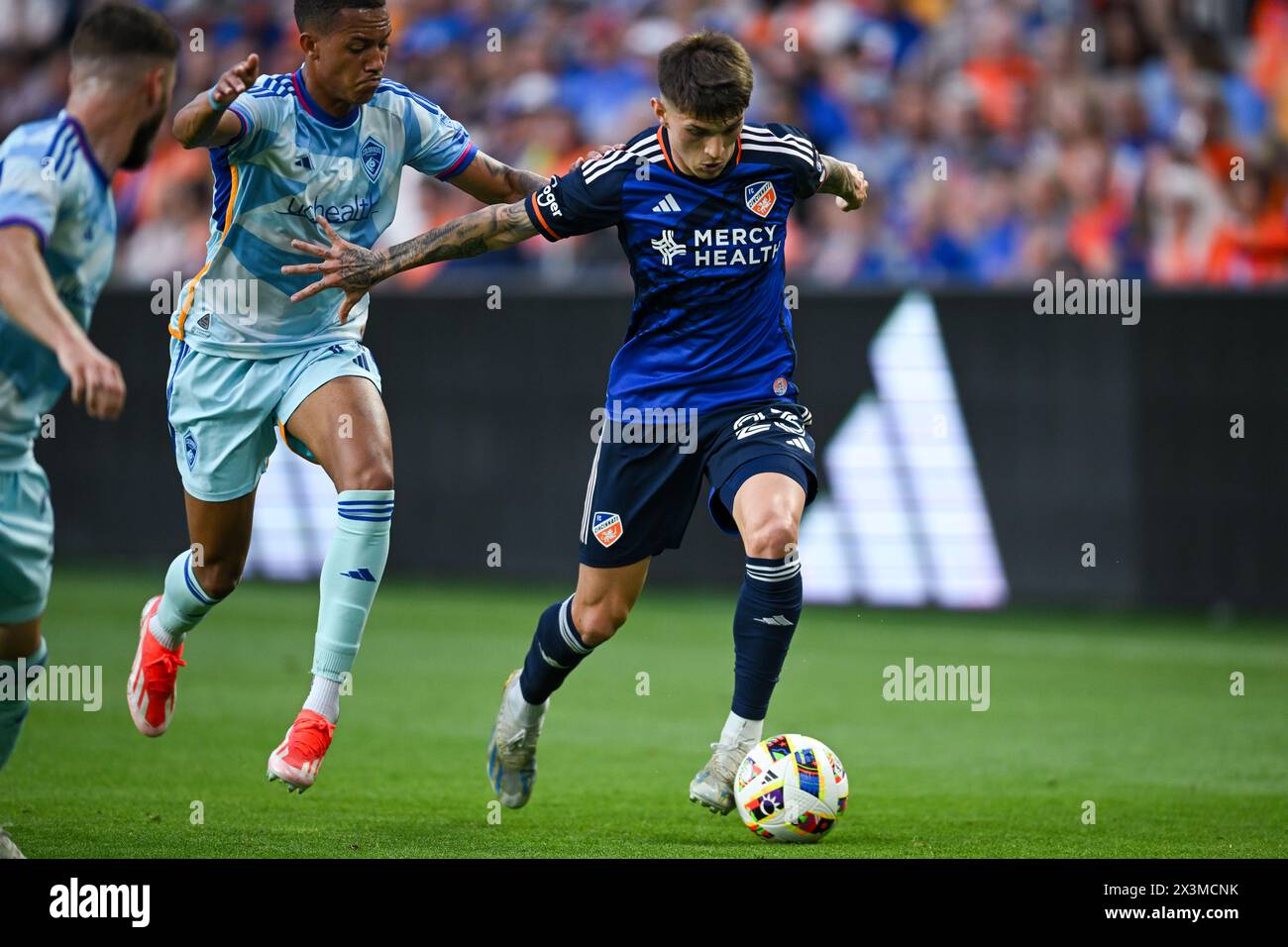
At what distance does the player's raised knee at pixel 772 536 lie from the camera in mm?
6156

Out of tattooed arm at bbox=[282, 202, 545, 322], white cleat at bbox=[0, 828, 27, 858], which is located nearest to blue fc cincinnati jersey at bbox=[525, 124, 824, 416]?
tattooed arm at bbox=[282, 202, 545, 322]

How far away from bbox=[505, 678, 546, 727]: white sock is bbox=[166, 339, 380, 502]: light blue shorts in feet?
4.13

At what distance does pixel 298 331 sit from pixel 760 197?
71.2 inches

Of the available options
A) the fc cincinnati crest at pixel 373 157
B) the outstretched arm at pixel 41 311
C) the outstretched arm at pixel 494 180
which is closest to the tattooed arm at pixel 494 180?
the outstretched arm at pixel 494 180

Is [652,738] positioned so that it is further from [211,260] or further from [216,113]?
[216,113]

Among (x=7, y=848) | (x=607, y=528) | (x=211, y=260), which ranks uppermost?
(x=211, y=260)

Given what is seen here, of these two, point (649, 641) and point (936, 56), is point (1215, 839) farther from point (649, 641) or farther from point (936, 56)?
point (936, 56)

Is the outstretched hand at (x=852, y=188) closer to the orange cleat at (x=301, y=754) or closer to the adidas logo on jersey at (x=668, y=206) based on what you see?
the adidas logo on jersey at (x=668, y=206)

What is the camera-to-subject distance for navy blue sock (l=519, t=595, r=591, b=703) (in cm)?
686

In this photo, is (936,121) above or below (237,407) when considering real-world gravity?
above

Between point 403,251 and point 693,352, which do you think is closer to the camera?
point 403,251

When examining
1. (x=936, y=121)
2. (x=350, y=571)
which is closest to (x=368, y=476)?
(x=350, y=571)

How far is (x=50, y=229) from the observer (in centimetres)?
489

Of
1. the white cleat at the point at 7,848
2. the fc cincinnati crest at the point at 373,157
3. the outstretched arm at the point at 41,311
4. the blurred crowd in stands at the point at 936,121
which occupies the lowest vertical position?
the white cleat at the point at 7,848
